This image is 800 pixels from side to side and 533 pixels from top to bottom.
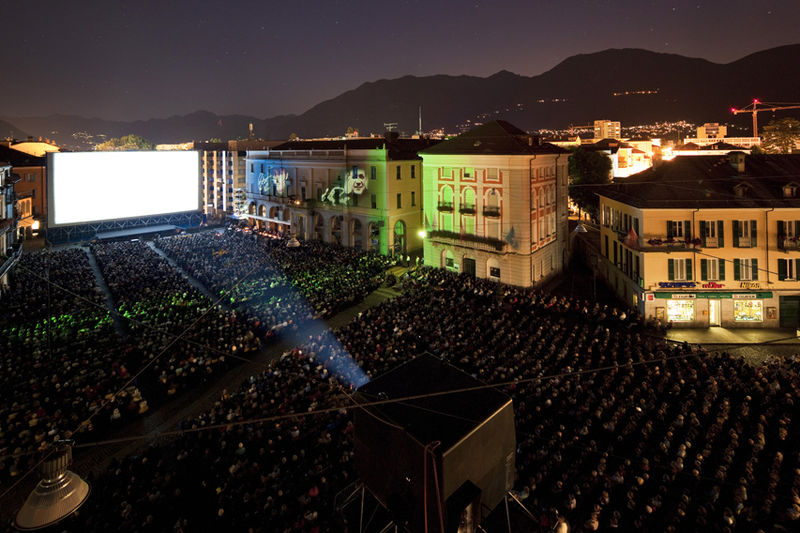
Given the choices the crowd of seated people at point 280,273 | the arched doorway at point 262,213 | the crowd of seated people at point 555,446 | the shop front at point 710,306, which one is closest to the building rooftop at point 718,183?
the shop front at point 710,306

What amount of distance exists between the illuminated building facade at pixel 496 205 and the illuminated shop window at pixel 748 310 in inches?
490

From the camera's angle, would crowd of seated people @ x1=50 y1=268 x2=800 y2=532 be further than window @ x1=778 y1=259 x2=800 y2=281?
No

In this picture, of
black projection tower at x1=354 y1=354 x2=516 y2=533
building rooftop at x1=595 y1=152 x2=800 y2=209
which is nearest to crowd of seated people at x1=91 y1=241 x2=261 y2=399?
black projection tower at x1=354 y1=354 x2=516 y2=533

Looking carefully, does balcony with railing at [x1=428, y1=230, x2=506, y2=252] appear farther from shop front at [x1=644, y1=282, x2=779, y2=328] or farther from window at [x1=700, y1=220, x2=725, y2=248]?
window at [x1=700, y1=220, x2=725, y2=248]

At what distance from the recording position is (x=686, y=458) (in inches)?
520

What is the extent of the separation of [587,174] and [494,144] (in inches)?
745

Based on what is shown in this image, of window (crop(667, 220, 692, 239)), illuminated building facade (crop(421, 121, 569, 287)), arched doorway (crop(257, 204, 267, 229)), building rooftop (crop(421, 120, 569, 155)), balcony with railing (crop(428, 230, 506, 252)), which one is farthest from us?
arched doorway (crop(257, 204, 267, 229))

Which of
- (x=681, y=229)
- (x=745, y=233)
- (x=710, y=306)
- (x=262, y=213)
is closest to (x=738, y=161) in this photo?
(x=745, y=233)

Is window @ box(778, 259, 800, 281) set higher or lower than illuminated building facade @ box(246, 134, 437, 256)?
lower

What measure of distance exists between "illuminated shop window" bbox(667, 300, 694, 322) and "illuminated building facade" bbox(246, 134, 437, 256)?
2498cm

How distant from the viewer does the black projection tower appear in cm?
441

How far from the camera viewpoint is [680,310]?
90.0ft

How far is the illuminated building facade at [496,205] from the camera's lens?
3316 centimetres

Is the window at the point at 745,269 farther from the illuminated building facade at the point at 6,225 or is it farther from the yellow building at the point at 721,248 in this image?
the illuminated building facade at the point at 6,225
